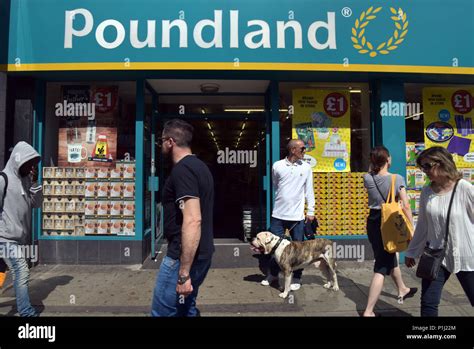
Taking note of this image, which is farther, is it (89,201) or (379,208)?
(89,201)

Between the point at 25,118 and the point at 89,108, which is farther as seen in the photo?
the point at 89,108

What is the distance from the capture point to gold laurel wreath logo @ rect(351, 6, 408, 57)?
19.0 feet

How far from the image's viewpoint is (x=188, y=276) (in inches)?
93.2

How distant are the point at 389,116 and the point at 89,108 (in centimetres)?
548

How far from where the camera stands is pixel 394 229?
3.44 meters

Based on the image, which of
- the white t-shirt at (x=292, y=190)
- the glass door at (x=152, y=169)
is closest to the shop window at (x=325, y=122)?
the white t-shirt at (x=292, y=190)

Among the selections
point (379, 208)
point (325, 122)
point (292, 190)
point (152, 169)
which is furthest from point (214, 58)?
point (379, 208)

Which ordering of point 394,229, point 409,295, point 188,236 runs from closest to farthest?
1. point 188,236
2. point 394,229
3. point 409,295

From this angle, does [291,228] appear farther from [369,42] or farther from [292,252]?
[369,42]

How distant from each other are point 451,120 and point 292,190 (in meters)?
3.95

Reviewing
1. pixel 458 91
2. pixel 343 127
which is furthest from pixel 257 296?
pixel 458 91
